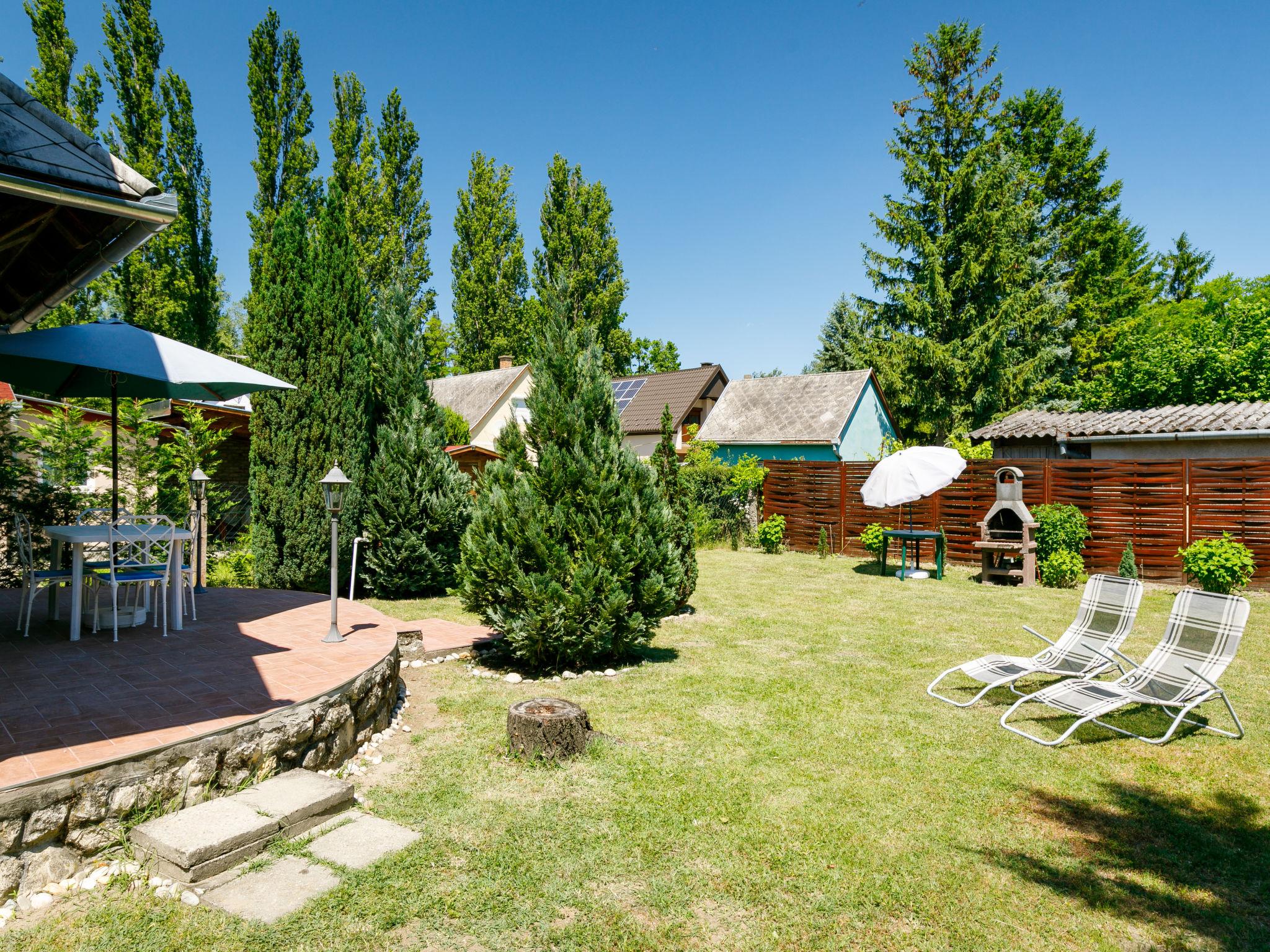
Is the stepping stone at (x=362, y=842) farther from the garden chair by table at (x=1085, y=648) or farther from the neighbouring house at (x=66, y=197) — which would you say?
the garden chair by table at (x=1085, y=648)

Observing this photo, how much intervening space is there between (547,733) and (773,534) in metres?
12.9

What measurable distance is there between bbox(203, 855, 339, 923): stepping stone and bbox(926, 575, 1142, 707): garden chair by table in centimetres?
492

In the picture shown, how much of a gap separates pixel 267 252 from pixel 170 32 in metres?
18.9

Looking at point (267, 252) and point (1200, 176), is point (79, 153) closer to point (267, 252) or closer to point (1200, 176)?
point (267, 252)

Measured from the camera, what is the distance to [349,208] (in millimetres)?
27625

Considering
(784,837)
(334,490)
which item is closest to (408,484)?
(334,490)

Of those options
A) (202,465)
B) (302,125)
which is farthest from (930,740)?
(302,125)

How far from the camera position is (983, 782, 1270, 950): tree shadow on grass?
10.2 ft

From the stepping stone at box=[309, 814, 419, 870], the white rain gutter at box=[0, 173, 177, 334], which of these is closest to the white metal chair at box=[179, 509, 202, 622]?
the white rain gutter at box=[0, 173, 177, 334]

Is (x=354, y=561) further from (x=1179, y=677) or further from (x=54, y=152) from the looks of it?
(x=1179, y=677)

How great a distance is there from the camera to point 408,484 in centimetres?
1045

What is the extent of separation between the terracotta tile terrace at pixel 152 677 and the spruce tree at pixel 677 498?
3.70 m

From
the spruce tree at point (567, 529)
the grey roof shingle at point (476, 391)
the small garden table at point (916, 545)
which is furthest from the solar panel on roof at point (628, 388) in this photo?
the spruce tree at point (567, 529)

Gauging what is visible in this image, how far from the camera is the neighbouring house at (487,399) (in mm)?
27484
